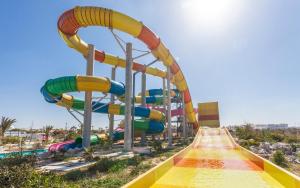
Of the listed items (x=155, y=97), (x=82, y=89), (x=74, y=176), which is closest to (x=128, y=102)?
(x=82, y=89)

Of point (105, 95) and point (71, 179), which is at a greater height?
point (105, 95)

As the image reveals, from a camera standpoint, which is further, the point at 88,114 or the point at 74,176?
the point at 88,114

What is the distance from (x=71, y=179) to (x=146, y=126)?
59.6 ft

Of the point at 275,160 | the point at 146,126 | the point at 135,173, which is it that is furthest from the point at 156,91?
the point at 135,173

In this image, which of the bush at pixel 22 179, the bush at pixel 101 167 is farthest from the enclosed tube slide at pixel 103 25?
the bush at pixel 22 179

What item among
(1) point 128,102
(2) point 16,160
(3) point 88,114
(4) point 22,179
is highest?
(1) point 128,102

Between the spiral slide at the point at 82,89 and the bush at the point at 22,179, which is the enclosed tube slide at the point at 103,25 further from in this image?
the bush at the point at 22,179

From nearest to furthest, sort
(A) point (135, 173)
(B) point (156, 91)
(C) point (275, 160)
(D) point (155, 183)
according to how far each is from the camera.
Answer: (D) point (155, 183)
(A) point (135, 173)
(C) point (275, 160)
(B) point (156, 91)

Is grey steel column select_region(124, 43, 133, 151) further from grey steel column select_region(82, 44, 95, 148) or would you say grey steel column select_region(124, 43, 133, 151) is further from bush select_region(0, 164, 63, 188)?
bush select_region(0, 164, 63, 188)

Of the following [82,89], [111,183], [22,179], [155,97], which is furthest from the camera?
[155,97]

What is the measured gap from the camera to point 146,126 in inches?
→ 1043

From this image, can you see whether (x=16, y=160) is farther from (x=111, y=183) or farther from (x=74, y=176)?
(x=111, y=183)

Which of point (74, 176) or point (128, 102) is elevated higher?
point (128, 102)

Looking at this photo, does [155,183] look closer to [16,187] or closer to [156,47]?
[16,187]
